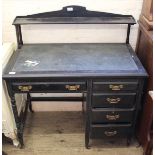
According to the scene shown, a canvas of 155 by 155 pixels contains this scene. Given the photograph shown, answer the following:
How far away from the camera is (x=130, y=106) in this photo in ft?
5.50

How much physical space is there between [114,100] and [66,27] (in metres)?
0.73

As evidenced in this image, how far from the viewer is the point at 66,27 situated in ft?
6.35

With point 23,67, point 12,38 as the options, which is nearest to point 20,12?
point 12,38

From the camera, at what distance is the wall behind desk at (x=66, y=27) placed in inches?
71.9

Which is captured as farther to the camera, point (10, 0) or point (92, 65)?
point (10, 0)

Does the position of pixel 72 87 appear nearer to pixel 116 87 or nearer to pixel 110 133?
pixel 116 87

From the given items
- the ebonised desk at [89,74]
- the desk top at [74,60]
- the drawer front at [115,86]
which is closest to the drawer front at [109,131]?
the ebonised desk at [89,74]

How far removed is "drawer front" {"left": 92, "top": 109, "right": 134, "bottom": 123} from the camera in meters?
1.69

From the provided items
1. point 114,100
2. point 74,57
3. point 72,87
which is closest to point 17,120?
point 72,87

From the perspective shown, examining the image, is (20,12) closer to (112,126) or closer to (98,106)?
(98,106)

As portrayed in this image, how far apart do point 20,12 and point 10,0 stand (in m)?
0.11

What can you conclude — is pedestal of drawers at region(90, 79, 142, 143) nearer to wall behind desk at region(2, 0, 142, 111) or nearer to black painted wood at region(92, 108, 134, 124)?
black painted wood at region(92, 108, 134, 124)

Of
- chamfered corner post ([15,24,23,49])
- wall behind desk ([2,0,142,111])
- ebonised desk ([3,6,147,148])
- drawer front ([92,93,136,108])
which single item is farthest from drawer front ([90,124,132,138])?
chamfered corner post ([15,24,23,49])

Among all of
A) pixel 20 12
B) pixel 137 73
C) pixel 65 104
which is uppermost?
pixel 20 12
